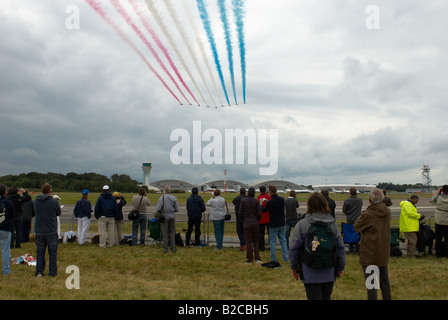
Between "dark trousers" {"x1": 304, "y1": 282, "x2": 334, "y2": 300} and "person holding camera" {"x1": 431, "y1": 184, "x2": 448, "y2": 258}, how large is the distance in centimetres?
758

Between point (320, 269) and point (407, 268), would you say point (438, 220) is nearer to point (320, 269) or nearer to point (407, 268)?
point (407, 268)

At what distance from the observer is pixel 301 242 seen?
4.70 meters

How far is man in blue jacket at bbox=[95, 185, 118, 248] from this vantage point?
489 inches

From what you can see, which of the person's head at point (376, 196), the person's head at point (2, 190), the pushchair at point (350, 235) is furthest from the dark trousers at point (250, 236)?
the person's head at point (2, 190)

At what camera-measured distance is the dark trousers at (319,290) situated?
4613mm

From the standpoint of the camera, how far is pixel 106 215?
12438 mm

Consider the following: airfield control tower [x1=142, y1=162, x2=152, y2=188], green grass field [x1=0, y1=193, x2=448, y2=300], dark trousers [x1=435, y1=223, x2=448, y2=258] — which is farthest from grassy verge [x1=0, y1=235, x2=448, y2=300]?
airfield control tower [x1=142, y1=162, x2=152, y2=188]

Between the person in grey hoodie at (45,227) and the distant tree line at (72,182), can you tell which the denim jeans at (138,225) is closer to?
the person in grey hoodie at (45,227)

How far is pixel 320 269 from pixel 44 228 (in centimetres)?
662

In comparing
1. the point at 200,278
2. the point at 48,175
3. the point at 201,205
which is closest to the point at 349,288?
the point at 200,278

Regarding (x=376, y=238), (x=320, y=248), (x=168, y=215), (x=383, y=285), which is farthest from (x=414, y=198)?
(x=168, y=215)

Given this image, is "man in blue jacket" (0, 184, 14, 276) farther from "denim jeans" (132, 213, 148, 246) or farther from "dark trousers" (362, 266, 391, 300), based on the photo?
"dark trousers" (362, 266, 391, 300)

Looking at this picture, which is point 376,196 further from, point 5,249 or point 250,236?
point 5,249

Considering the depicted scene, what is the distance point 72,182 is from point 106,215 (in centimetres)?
10314
